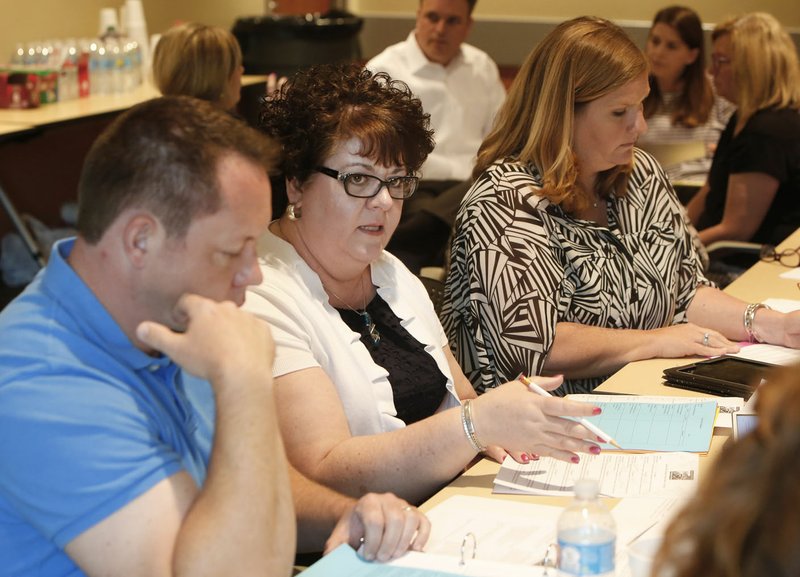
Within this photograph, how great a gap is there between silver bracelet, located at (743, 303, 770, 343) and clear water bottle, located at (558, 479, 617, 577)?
4.80ft

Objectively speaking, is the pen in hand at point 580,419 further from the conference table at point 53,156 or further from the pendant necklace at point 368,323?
the conference table at point 53,156

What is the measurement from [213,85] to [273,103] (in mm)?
2676

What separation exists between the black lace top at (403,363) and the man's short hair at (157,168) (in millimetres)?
767

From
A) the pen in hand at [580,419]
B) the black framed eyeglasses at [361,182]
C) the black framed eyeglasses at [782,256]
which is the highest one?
the black framed eyeglasses at [361,182]

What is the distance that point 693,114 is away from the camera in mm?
5508

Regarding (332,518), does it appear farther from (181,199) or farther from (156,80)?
(156,80)

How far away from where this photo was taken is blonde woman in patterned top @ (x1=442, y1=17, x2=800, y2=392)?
A: 2.48 meters

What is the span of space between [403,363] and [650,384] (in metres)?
0.57

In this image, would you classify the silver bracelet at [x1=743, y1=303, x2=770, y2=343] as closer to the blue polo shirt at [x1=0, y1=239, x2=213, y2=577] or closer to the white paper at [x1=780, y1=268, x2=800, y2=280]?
the white paper at [x1=780, y1=268, x2=800, y2=280]

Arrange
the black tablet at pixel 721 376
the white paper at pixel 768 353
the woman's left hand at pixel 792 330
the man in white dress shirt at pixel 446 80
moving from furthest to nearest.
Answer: the man in white dress shirt at pixel 446 80 → the woman's left hand at pixel 792 330 → the white paper at pixel 768 353 → the black tablet at pixel 721 376

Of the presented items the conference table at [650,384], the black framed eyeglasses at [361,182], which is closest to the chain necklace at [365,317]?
the black framed eyeglasses at [361,182]

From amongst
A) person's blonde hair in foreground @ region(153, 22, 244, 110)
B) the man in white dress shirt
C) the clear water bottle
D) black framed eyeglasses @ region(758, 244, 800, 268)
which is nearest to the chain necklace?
the clear water bottle

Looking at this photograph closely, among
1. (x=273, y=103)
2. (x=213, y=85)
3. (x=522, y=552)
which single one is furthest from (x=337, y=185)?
(x=213, y=85)

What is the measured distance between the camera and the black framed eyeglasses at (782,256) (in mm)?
3454
